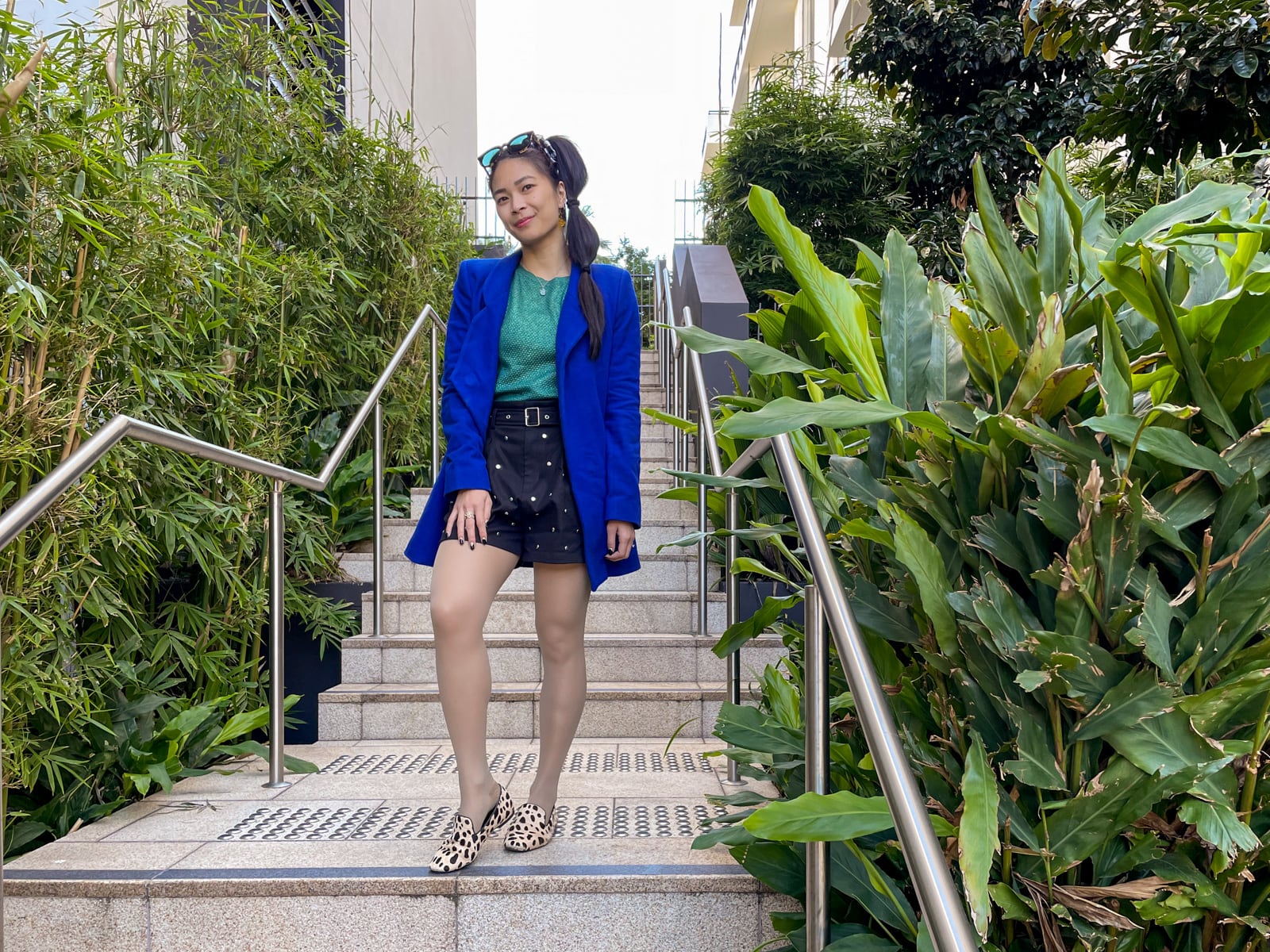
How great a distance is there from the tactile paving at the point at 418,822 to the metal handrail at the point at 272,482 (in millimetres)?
303

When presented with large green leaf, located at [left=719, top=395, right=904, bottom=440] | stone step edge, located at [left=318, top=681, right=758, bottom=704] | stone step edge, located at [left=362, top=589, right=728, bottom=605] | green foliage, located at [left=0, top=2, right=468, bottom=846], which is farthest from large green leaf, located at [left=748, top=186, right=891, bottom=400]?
stone step edge, located at [left=362, top=589, right=728, bottom=605]

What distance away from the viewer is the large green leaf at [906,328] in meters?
A: 1.42

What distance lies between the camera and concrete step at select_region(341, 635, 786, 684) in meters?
3.27

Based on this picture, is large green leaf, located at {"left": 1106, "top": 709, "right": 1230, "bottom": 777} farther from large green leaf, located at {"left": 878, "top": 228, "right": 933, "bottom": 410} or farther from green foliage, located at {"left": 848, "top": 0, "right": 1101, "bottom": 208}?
green foliage, located at {"left": 848, "top": 0, "right": 1101, "bottom": 208}

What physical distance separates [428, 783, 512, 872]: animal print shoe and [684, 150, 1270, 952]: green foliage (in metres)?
0.75

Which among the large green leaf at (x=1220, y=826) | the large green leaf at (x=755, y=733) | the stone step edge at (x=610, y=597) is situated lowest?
the large green leaf at (x=755, y=733)

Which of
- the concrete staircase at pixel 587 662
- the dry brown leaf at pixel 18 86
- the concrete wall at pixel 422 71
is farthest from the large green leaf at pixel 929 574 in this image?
the concrete wall at pixel 422 71

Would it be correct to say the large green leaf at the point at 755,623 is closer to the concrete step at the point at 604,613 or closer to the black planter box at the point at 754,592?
the black planter box at the point at 754,592

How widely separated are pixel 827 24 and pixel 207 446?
11.4m

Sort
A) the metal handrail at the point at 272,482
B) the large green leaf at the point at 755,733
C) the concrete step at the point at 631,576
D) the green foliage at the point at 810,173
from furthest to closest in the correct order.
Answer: the green foliage at the point at 810,173 < the concrete step at the point at 631,576 < the large green leaf at the point at 755,733 < the metal handrail at the point at 272,482

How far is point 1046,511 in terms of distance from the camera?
1.20m

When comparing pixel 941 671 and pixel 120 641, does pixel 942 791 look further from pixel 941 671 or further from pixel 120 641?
pixel 120 641

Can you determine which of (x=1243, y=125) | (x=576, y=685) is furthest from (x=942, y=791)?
(x=1243, y=125)

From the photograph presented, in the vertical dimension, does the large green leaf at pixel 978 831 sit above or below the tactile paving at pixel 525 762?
above
